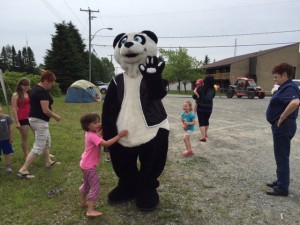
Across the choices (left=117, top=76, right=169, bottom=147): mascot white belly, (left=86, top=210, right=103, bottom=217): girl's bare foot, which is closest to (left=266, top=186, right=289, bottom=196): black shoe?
(left=117, top=76, right=169, bottom=147): mascot white belly

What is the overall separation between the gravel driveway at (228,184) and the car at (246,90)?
65.6ft

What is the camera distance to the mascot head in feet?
11.9

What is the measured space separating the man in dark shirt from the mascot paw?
1.76 m

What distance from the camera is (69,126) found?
1036cm

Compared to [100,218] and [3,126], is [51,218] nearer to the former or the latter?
[100,218]

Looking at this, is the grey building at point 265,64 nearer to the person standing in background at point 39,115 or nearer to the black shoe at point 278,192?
the black shoe at point 278,192

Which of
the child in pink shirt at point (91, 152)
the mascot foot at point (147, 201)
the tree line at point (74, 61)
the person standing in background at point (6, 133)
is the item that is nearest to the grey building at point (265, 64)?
the tree line at point (74, 61)

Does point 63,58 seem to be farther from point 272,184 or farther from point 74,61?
point 272,184

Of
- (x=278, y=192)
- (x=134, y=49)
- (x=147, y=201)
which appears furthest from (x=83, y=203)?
(x=278, y=192)

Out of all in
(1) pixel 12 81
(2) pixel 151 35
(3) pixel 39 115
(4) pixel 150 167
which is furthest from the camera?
(1) pixel 12 81

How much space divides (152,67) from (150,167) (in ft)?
3.91

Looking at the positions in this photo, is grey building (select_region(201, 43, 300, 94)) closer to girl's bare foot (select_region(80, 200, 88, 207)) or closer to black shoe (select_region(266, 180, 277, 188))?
black shoe (select_region(266, 180, 277, 188))

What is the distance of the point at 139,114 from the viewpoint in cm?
363

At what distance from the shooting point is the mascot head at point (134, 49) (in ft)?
11.9
